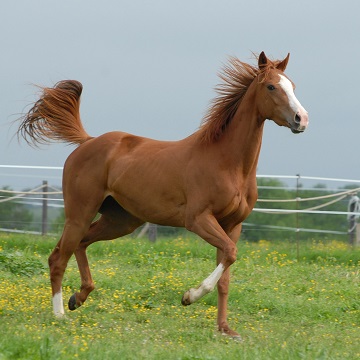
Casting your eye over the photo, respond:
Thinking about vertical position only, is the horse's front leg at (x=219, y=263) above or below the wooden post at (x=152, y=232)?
above

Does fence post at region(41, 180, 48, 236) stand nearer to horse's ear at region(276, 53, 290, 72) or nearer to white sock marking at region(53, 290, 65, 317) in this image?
white sock marking at region(53, 290, 65, 317)

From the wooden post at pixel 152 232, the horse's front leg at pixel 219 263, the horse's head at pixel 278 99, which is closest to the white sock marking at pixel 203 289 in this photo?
the horse's front leg at pixel 219 263

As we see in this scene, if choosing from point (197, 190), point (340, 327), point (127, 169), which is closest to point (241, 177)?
point (197, 190)

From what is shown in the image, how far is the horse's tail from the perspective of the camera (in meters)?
9.37

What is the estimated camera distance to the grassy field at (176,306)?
252 inches

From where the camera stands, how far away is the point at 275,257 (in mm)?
12680

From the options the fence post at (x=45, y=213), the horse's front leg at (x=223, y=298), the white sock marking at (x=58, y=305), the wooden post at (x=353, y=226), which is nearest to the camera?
the horse's front leg at (x=223, y=298)

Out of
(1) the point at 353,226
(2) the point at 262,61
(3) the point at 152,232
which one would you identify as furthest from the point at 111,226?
(1) the point at 353,226

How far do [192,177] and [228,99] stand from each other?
85cm

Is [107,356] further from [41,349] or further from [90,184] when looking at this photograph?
[90,184]

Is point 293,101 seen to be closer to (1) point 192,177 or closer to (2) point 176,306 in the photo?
(1) point 192,177

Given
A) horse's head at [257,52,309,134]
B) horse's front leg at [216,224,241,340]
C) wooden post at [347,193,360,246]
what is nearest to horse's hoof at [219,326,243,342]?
horse's front leg at [216,224,241,340]

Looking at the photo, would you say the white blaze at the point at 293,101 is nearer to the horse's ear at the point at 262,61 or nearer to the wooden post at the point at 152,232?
the horse's ear at the point at 262,61

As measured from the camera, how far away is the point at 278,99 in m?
7.50
